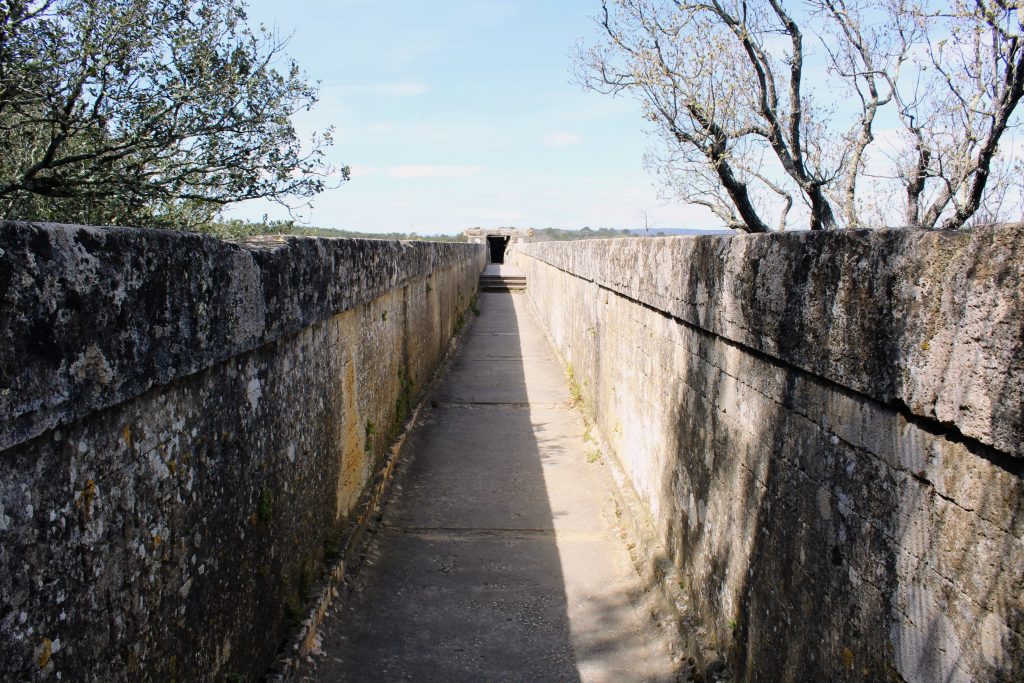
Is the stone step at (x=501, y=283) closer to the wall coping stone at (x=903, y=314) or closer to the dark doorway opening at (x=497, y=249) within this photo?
the wall coping stone at (x=903, y=314)

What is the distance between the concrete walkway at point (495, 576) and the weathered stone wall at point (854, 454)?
1.72 feet

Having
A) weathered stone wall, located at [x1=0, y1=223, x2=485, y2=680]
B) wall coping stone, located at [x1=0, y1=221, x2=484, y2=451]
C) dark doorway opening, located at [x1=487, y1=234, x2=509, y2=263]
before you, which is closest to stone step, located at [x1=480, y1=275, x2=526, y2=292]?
weathered stone wall, located at [x1=0, y1=223, x2=485, y2=680]

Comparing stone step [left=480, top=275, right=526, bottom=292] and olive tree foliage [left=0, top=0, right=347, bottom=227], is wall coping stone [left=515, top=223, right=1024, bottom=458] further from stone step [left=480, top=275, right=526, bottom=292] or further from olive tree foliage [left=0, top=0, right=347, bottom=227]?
stone step [left=480, top=275, right=526, bottom=292]

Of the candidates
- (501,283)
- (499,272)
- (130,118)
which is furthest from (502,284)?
(130,118)

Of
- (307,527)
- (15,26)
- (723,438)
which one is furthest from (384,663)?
(15,26)

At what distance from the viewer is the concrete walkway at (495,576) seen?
3367mm

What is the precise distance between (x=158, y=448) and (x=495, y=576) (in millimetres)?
2590

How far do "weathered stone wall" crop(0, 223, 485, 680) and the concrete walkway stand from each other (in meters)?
0.46

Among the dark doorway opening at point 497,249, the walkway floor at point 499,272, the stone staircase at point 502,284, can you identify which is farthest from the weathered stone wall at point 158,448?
the dark doorway opening at point 497,249

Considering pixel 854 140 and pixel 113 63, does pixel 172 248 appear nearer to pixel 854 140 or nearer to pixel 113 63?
pixel 113 63

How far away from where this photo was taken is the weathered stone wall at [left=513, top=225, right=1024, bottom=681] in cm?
146

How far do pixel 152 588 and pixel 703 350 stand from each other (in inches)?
95.1

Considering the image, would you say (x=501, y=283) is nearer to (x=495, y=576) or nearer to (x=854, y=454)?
(x=495, y=576)

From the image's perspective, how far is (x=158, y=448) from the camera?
6.49 feet
